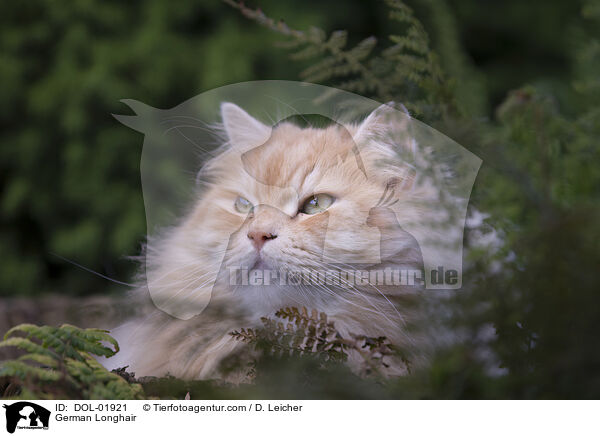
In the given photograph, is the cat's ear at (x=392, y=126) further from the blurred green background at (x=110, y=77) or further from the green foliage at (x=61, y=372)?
the blurred green background at (x=110, y=77)

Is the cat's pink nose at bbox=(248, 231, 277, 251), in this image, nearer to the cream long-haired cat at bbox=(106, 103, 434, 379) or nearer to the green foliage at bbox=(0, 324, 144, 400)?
the cream long-haired cat at bbox=(106, 103, 434, 379)

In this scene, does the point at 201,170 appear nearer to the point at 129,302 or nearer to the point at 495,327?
the point at 129,302

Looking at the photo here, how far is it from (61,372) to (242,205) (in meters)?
0.31

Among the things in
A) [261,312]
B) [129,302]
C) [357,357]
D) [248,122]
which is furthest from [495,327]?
[129,302]

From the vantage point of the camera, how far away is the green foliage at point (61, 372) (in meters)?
0.43

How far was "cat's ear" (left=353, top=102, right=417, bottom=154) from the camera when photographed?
1.70ft

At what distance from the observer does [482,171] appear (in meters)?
0.49

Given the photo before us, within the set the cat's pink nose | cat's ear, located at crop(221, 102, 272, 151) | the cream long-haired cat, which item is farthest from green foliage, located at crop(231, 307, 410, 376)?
cat's ear, located at crop(221, 102, 272, 151)

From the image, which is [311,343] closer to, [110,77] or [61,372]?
[61,372]

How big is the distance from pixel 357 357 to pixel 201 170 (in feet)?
1.12

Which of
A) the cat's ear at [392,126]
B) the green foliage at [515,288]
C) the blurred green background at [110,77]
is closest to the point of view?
the green foliage at [515,288]
